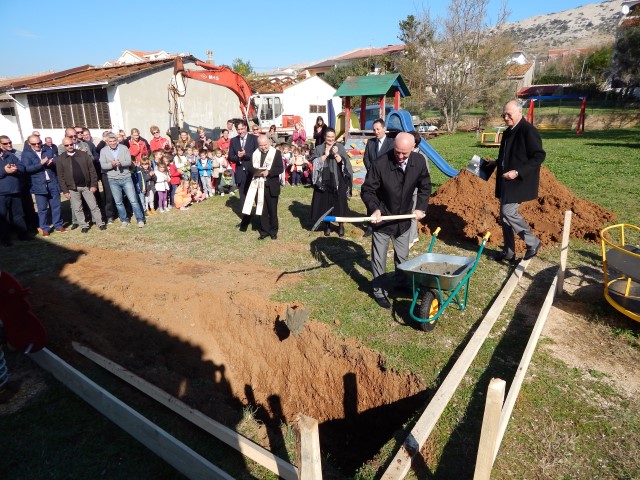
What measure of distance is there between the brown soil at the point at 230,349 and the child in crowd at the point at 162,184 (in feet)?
13.0

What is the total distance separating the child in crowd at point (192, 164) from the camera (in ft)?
38.4

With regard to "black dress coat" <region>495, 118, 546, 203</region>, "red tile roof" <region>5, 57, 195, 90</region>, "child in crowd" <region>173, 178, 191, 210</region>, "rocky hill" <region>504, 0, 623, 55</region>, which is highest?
"rocky hill" <region>504, 0, 623, 55</region>

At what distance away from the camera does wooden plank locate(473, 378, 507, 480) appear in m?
2.20

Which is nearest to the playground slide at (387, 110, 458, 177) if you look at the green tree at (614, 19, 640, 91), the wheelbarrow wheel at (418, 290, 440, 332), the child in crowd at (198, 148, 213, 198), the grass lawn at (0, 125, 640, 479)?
the grass lawn at (0, 125, 640, 479)

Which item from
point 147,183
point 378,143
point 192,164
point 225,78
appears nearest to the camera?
point 378,143

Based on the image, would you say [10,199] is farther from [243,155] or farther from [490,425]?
[490,425]

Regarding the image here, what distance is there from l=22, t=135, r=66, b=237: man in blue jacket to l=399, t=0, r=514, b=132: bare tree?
97.4 feet

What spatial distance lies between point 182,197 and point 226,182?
181 cm

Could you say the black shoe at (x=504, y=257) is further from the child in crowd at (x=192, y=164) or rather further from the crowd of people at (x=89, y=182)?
the child in crowd at (x=192, y=164)

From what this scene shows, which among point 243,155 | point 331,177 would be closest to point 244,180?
point 243,155

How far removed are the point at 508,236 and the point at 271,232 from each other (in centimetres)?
423

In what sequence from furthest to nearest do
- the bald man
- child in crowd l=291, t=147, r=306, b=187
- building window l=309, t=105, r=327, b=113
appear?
building window l=309, t=105, r=327, b=113 < child in crowd l=291, t=147, r=306, b=187 < the bald man

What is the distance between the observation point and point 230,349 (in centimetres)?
551

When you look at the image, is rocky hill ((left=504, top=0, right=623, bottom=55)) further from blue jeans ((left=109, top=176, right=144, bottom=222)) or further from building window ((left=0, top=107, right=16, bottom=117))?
blue jeans ((left=109, top=176, right=144, bottom=222))
